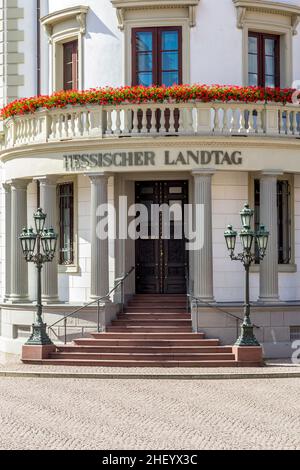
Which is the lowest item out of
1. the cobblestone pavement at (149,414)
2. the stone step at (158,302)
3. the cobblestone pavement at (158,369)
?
the cobblestone pavement at (149,414)

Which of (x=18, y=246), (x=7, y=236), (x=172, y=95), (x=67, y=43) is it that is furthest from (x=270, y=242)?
(x=67, y=43)

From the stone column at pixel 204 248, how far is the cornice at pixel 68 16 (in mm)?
5900

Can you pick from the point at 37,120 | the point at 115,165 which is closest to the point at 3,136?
the point at 37,120

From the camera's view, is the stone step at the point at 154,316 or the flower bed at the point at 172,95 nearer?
the flower bed at the point at 172,95

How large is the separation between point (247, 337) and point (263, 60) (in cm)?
883

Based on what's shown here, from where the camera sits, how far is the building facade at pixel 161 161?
87.2 ft

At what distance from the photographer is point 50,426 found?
16.5 meters

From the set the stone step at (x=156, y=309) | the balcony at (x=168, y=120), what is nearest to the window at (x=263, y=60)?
the balcony at (x=168, y=120)

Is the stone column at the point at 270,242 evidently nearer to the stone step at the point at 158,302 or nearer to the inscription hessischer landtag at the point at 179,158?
the inscription hessischer landtag at the point at 179,158

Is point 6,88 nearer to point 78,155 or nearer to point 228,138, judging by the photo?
point 78,155

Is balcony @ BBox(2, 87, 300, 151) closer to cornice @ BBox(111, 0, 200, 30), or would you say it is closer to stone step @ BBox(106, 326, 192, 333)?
cornice @ BBox(111, 0, 200, 30)

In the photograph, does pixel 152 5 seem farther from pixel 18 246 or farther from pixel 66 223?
pixel 18 246

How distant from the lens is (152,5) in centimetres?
2803

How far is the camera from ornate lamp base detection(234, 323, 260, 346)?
24578 mm
